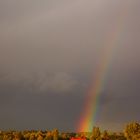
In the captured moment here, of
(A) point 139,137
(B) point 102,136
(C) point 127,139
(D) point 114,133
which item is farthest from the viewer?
(D) point 114,133

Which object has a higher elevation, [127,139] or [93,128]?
[93,128]

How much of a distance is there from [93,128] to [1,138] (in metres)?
45.5

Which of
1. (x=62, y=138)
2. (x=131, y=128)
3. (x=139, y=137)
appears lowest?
(x=139, y=137)

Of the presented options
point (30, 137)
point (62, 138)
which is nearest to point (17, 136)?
point (30, 137)

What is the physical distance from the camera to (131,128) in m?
136

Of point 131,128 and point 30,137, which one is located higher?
point 30,137

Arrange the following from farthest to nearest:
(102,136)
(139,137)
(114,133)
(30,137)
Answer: (114,133)
(30,137)
(102,136)
(139,137)

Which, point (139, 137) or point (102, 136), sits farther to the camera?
point (102, 136)

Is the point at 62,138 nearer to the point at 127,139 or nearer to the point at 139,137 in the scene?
the point at 127,139

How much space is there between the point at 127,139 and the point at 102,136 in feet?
75.9

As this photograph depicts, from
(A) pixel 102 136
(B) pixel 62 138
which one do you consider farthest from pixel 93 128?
(B) pixel 62 138

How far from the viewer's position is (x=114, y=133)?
639 feet

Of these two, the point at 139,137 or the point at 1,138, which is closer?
the point at 139,137

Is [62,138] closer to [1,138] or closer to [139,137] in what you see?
[1,138]
